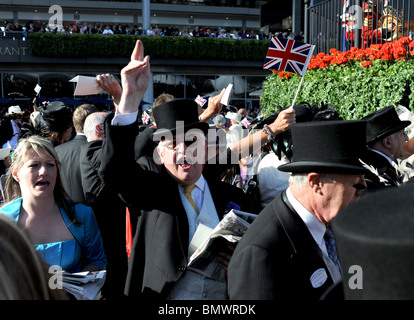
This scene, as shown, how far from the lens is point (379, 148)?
13.2 feet

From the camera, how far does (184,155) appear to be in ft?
9.42

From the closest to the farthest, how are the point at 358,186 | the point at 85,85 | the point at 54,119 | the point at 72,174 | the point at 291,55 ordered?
1. the point at 358,186
2. the point at 85,85
3. the point at 72,174
4. the point at 54,119
5. the point at 291,55

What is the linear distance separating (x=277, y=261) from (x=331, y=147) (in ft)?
1.88

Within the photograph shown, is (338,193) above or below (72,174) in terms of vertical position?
above

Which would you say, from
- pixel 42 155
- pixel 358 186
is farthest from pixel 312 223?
pixel 42 155

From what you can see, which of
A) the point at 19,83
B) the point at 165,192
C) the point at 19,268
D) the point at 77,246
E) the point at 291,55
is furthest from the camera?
the point at 19,83

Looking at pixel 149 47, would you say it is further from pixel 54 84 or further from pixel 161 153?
pixel 161 153

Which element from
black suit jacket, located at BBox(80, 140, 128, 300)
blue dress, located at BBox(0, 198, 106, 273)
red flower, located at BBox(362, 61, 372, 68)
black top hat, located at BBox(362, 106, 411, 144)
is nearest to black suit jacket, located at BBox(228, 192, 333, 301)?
blue dress, located at BBox(0, 198, 106, 273)

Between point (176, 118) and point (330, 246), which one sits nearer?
point (330, 246)

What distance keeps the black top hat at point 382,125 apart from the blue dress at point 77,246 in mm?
2216

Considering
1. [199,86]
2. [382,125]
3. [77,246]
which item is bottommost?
[77,246]

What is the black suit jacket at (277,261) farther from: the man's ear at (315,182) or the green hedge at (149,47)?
the green hedge at (149,47)

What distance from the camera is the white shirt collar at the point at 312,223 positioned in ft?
7.18

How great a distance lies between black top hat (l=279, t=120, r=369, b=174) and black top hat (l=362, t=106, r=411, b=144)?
5.88 feet
